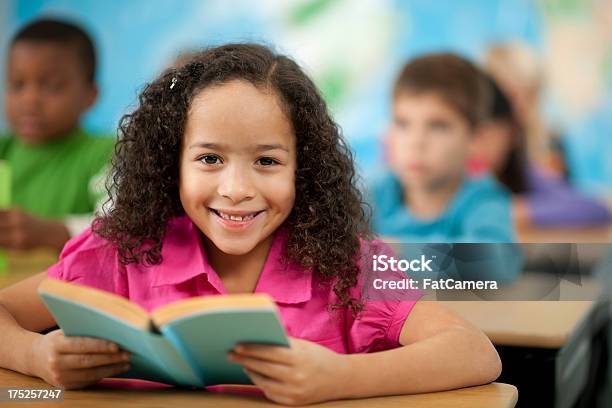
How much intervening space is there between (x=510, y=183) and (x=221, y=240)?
10.2ft

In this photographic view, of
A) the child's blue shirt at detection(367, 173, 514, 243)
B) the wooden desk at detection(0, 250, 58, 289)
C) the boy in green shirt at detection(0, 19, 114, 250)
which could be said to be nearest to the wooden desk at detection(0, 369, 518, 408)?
the wooden desk at detection(0, 250, 58, 289)

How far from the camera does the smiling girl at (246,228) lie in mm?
940

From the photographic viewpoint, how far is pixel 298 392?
2.69ft

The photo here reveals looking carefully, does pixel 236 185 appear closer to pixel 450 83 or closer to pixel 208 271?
pixel 208 271

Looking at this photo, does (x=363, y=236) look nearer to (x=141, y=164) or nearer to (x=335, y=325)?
(x=335, y=325)

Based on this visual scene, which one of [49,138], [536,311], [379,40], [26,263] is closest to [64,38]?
[49,138]

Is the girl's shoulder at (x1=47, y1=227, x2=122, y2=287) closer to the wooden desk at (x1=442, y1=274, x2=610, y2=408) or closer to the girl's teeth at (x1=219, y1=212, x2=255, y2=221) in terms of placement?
the girl's teeth at (x1=219, y1=212, x2=255, y2=221)

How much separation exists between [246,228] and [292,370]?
0.69 feet

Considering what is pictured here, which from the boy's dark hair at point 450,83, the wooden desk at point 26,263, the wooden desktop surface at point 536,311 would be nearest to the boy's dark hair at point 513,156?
the boy's dark hair at point 450,83

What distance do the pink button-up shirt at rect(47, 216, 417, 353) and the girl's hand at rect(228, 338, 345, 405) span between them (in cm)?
17

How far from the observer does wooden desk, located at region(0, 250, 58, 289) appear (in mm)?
1569

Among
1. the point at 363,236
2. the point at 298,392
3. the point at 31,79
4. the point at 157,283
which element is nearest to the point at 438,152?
the point at 31,79

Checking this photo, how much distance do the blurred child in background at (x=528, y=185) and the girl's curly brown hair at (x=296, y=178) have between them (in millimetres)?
2736

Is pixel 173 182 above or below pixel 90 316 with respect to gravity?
above
